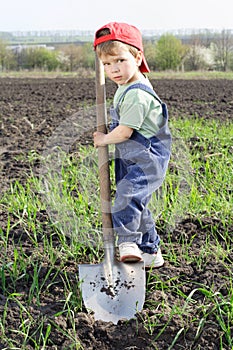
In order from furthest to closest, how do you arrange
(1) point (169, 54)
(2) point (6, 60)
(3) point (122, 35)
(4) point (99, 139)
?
(2) point (6, 60)
(1) point (169, 54)
(4) point (99, 139)
(3) point (122, 35)

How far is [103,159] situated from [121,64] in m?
0.49

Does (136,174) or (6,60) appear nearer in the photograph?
(136,174)

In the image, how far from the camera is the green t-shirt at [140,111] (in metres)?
2.40

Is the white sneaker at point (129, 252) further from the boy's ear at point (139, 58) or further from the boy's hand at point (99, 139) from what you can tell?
the boy's ear at point (139, 58)

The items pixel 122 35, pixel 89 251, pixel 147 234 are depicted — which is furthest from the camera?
pixel 89 251

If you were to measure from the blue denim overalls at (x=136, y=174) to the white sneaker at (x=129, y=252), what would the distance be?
1.0 inches

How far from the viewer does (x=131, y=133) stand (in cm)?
246

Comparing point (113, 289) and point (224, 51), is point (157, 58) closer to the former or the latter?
point (224, 51)

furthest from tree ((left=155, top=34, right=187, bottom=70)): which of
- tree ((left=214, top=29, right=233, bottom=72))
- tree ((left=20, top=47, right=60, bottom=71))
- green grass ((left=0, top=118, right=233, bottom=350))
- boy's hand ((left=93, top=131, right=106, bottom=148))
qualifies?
boy's hand ((left=93, top=131, right=106, bottom=148))

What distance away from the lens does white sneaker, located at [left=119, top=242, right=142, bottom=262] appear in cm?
254

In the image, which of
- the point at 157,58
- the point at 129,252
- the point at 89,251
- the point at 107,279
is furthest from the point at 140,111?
the point at 157,58

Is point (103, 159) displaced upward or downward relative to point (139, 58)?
downward

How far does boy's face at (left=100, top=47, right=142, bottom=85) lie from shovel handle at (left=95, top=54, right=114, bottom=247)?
12 cm

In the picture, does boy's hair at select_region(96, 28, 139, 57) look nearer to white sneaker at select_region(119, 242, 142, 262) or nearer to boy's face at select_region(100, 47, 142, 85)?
boy's face at select_region(100, 47, 142, 85)
